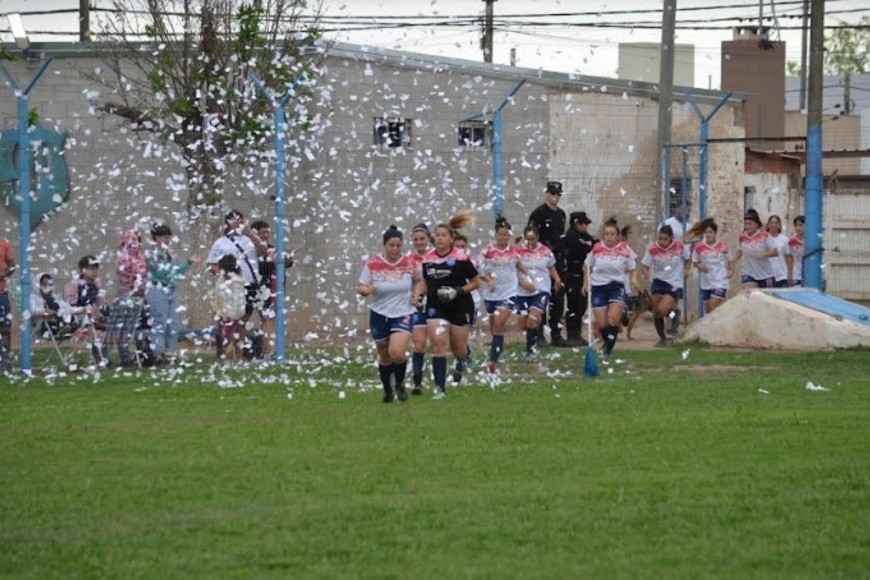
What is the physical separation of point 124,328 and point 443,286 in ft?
18.1

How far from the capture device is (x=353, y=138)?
89.1 feet

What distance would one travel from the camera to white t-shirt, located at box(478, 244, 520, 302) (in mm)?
20938

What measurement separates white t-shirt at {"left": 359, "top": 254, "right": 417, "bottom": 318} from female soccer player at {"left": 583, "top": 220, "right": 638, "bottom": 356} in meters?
5.38

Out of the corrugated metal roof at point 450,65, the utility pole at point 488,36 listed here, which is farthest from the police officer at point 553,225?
the utility pole at point 488,36

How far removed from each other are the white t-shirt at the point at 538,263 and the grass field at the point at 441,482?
4096mm

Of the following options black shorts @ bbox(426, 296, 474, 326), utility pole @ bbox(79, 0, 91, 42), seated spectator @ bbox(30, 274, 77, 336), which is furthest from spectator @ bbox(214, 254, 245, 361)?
utility pole @ bbox(79, 0, 91, 42)

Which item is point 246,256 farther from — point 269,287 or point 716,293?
point 716,293

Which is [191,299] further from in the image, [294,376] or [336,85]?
[336,85]

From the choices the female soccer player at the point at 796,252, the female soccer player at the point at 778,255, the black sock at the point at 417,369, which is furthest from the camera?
the female soccer player at the point at 796,252

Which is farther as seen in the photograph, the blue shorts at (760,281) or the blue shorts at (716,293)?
the blue shorts at (760,281)

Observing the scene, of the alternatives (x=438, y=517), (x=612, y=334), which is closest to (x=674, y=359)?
(x=612, y=334)

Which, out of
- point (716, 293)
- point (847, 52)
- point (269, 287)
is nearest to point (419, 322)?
point (269, 287)

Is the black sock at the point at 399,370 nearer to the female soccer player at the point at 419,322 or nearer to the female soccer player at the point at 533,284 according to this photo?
the female soccer player at the point at 419,322

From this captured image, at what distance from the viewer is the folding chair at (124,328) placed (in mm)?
20406
